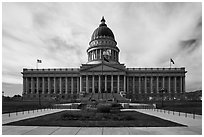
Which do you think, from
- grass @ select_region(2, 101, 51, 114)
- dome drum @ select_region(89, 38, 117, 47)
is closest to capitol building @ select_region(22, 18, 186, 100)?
dome drum @ select_region(89, 38, 117, 47)

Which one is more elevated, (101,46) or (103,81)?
(101,46)

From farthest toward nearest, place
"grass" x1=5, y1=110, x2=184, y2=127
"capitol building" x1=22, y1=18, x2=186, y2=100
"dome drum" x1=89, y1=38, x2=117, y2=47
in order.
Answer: "dome drum" x1=89, y1=38, x2=117, y2=47, "capitol building" x1=22, y1=18, x2=186, y2=100, "grass" x1=5, y1=110, x2=184, y2=127

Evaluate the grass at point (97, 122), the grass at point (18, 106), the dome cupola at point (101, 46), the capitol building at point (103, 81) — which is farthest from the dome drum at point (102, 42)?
the grass at point (97, 122)

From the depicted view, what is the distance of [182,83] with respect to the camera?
98875mm

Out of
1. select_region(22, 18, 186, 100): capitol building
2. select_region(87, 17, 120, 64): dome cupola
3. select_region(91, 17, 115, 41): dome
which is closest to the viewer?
select_region(22, 18, 186, 100): capitol building

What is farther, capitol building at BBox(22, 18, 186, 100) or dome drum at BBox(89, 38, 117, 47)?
dome drum at BBox(89, 38, 117, 47)

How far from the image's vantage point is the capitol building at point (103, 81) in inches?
3684

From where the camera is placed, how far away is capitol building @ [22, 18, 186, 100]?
93562mm

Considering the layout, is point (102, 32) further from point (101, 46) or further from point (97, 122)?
point (97, 122)

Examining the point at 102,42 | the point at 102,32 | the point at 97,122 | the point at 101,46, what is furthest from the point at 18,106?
the point at 102,32

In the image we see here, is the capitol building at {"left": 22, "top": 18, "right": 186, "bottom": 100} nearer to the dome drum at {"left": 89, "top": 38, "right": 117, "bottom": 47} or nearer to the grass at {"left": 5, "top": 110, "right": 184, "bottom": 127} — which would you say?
the dome drum at {"left": 89, "top": 38, "right": 117, "bottom": 47}

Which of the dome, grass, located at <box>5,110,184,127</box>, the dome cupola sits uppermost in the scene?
the dome

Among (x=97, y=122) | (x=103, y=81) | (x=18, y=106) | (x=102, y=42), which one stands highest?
(x=102, y=42)

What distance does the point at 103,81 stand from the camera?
311ft
